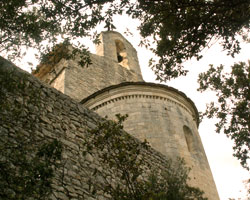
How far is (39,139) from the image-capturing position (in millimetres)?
4785

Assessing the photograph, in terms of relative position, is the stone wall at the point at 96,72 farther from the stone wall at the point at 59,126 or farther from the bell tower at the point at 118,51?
the stone wall at the point at 59,126

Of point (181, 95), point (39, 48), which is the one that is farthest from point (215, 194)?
point (39, 48)

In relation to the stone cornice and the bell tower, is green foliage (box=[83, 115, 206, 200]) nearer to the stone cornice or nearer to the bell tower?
the stone cornice

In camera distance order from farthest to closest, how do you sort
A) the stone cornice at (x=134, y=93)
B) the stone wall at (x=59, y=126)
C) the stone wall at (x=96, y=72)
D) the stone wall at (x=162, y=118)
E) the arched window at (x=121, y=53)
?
the arched window at (x=121, y=53), the stone wall at (x=96, y=72), the stone cornice at (x=134, y=93), the stone wall at (x=162, y=118), the stone wall at (x=59, y=126)

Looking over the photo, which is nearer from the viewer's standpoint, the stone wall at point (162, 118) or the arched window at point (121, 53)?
the stone wall at point (162, 118)

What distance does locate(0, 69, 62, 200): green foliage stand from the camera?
3346 mm

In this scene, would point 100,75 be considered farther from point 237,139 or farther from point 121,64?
→ point 237,139

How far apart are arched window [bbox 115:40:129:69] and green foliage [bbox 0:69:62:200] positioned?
40.8ft

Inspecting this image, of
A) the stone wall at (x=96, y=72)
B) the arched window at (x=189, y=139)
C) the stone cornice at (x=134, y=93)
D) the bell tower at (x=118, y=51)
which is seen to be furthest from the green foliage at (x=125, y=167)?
the bell tower at (x=118, y=51)

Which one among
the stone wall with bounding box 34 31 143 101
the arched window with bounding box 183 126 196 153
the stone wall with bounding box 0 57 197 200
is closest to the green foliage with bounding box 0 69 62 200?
the stone wall with bounding box 0 57 197 200

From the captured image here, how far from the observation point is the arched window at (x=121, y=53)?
1738 cm

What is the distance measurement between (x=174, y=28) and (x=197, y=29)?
49 centimetres

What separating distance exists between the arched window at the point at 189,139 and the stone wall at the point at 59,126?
418 centimetres

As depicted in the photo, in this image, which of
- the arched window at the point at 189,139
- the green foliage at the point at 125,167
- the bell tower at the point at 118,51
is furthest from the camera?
the bell tower at the point at 118,51
